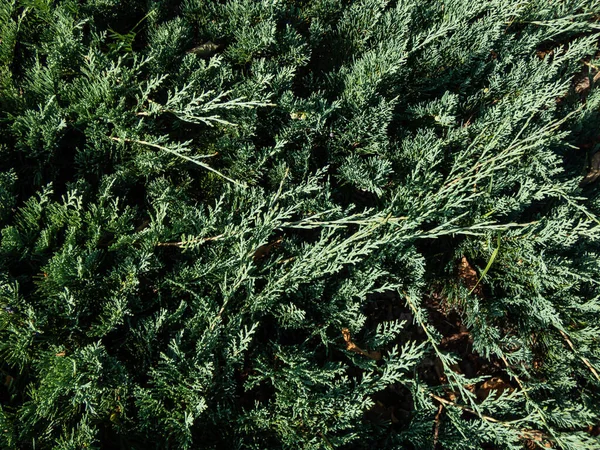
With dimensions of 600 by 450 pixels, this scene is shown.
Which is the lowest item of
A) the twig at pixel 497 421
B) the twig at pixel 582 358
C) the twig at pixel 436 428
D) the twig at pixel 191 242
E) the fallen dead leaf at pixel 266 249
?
the twig at pixel 436 428

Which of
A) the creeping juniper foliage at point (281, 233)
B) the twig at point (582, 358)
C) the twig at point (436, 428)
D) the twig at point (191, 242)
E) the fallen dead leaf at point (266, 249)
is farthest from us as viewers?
the twig at point (582, 358)

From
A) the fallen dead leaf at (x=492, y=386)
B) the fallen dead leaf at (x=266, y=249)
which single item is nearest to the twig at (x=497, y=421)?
the fallen dead leaf at (x=492, y=386)

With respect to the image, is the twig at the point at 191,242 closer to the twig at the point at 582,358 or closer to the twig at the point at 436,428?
the twig at the point at 436,428

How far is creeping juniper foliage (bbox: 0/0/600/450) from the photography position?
6.63 feet

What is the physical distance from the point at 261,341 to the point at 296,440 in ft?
1.92

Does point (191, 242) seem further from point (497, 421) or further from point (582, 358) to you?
point (582, 358)

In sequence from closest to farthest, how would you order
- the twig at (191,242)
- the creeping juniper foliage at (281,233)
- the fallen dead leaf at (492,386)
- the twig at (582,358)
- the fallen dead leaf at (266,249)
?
the creeping juniper foliage at (281,233)
the twig at (191,242)
the fallen dead leaf at (266,249)
the twig at (582,358)
the fallen dead leaf at (492,386)

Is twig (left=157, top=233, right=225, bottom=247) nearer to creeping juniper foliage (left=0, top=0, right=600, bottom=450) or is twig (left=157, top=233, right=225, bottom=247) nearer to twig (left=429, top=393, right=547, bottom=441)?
creeping juniper foliage (left=0, top=0, right=600, bottom=450)

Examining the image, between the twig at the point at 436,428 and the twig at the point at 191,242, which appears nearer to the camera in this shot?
the twig at the point at 191,242

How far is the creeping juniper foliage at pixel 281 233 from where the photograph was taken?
79.5 inches

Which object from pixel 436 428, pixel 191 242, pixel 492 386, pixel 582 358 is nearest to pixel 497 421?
pixel 436 428

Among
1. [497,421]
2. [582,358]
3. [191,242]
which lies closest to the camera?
[191,242]

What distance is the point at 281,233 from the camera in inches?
106

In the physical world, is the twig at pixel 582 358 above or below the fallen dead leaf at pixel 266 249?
above
